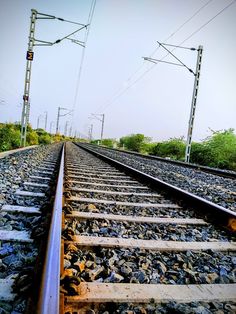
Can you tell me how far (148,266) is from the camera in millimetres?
1771

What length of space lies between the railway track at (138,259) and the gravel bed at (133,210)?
11 mm

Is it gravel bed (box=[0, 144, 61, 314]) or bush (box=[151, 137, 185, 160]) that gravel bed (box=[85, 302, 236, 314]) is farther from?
bush (box=[151, 137, 185, 160])

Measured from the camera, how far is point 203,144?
18.2m

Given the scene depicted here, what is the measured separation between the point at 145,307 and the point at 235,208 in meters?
2.96

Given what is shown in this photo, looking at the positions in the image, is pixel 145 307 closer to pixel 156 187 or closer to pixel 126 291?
pixel 126 291

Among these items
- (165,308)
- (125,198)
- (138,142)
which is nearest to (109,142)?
(138,142)

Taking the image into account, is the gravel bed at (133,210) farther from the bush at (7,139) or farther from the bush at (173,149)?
the bush at (173,149)

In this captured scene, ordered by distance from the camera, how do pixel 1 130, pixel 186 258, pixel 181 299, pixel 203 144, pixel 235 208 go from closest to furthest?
1. pixel 181 299
2. pixel 186 258
3. pixel 235 208
4. pixel 1 130
5. pixel 203 144

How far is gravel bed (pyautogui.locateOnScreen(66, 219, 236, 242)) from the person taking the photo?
2301 millimetres

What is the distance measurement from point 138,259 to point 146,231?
0.60 meters

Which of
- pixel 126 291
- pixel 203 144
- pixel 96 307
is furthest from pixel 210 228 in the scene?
pixel 203 144

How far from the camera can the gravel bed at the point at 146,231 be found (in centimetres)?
230

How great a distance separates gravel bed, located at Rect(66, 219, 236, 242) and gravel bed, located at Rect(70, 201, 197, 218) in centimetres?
37

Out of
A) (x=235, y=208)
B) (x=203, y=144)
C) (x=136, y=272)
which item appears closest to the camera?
(x=136, y=272)
